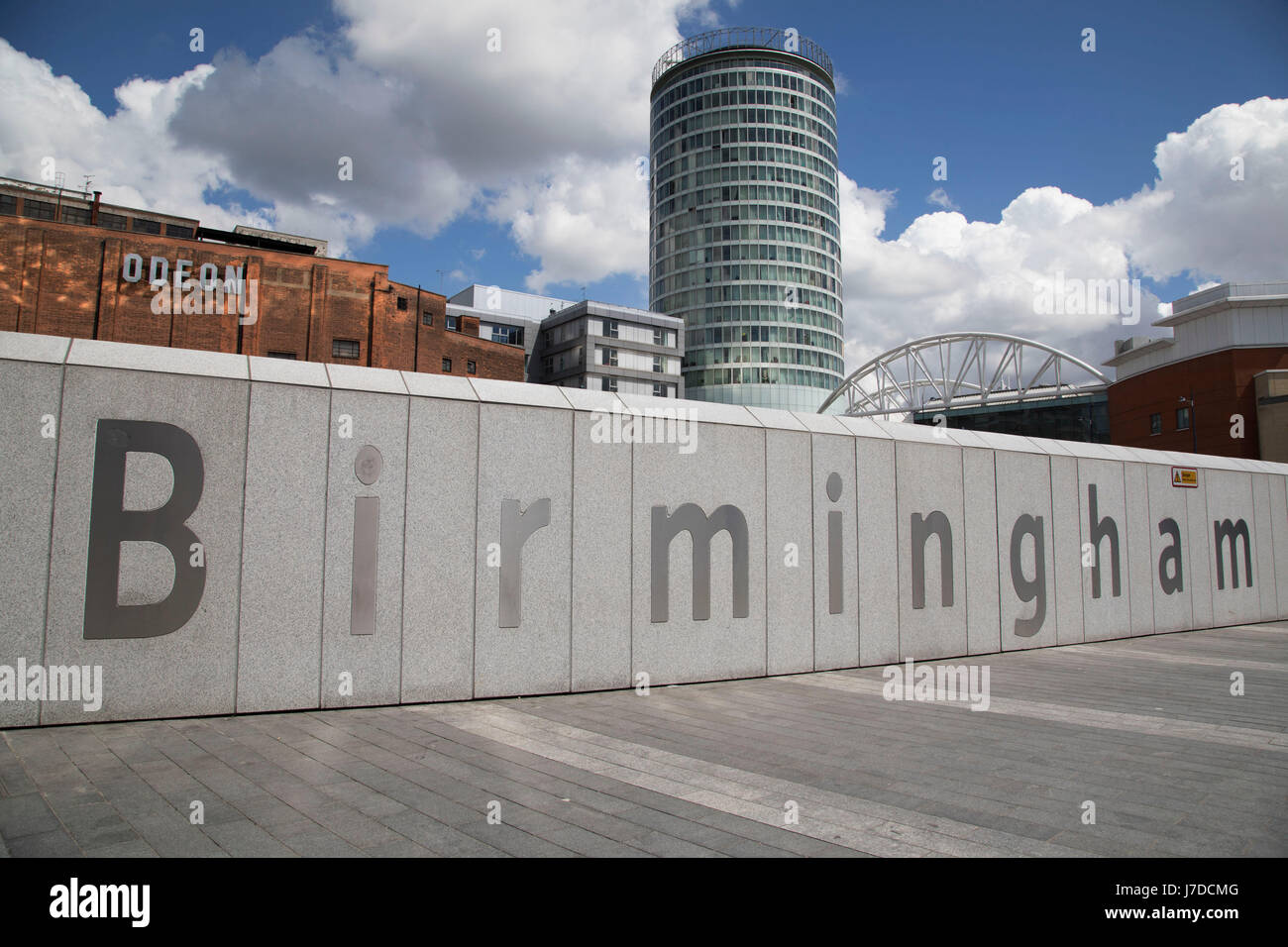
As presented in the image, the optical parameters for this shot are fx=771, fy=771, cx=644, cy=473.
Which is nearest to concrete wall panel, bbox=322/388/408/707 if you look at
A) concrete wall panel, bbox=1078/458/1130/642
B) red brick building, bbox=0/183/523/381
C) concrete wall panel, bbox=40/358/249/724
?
concrete wall panel, bbox=40/358/249/724

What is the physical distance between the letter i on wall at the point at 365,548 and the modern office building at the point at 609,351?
81738 mm

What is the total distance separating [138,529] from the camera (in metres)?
7.14

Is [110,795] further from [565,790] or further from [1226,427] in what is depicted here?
[1226,427]

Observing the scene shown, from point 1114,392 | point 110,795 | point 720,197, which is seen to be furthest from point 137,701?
point 720,197

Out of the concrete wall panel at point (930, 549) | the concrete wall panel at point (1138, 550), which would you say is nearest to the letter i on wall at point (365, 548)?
the concrete wall panel at point (930, 549)

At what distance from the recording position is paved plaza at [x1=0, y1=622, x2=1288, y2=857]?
451 cm

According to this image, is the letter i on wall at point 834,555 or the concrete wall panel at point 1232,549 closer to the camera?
the letter i on wall at point 834,555

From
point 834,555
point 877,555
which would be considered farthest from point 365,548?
point 877,555

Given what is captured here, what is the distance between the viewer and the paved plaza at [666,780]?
4508 millimetres

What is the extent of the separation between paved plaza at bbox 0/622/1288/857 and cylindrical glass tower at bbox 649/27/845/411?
116415 mm

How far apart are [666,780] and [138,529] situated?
5354 millimetres

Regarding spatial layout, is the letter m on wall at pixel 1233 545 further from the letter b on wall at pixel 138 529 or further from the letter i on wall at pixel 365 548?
the letter b on wall at pixel 138 529

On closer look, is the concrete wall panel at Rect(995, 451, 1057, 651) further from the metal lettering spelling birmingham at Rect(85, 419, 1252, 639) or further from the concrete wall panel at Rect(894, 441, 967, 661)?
the concrete wall panel at Rect(894, 441, 967, 661)

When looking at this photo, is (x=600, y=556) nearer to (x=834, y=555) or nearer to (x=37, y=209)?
(x=834, y=555)
